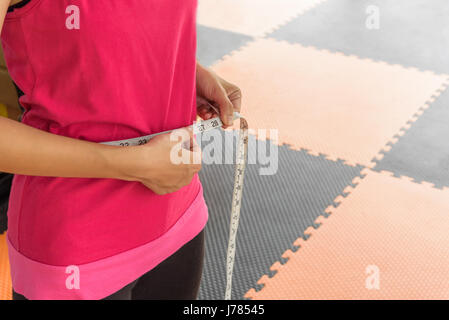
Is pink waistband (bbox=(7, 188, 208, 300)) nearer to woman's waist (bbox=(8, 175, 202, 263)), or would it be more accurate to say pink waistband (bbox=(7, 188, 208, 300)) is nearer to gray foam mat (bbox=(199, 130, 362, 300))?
woman's waist (bbox=(8, 175, 202, 263))

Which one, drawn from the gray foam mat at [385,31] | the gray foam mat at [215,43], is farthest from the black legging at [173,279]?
the gray foam mat at [385,31]

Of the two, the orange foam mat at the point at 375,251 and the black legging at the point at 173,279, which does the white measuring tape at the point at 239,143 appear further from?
the orange foam mat at the point at 375,251

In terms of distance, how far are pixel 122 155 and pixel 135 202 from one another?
150mm

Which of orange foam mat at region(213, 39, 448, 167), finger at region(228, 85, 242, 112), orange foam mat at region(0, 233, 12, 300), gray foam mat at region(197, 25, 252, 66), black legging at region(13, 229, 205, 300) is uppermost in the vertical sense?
gray foam mat at region(197, 25, 252, 66)

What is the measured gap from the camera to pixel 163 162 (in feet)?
3.27

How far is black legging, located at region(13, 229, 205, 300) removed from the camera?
1177mm

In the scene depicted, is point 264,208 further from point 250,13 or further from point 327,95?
point 250,13

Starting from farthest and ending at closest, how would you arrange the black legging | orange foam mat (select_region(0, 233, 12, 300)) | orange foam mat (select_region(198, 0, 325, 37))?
orange foam mat (select_region(198, 0, 325, 37)) → orange foam mat (select_region(0, 233, 12, 300)) → the black legging

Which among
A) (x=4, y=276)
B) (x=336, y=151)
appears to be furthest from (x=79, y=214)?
(x=336, y=151)

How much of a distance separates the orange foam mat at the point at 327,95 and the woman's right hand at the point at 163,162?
2.20 m

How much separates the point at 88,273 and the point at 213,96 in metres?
0.48

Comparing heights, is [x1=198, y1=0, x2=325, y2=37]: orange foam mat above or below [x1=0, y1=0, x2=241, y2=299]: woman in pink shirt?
above

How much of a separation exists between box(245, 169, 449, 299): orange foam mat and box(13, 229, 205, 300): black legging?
3.39ft

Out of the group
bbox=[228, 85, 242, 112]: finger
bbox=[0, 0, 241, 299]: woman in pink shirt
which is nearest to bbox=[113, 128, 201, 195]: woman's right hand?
bbox=[0, 0, 241, 299]: woman in pink shirt
